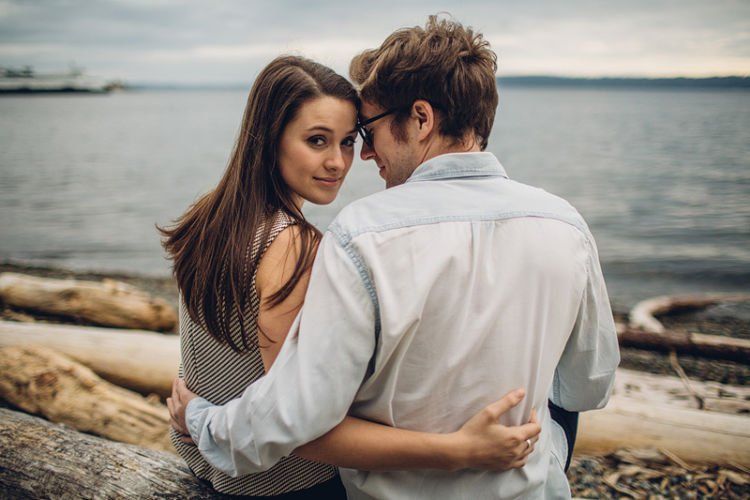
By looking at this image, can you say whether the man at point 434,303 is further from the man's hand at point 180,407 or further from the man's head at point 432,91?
the man's hand at point 180,407

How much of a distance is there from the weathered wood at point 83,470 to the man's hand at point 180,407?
0.88 ft

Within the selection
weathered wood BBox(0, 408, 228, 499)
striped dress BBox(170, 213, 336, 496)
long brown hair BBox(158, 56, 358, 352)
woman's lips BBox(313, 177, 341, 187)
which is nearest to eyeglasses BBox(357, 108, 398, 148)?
long brown hair BBox(158, 56, 358, 352)

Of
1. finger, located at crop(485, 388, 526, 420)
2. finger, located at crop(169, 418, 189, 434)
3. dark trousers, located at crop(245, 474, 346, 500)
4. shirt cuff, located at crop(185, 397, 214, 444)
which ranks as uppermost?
finger, located at crop(485, 388, 526, 420)

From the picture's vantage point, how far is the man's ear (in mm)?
1779

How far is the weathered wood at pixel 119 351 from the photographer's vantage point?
204 inches

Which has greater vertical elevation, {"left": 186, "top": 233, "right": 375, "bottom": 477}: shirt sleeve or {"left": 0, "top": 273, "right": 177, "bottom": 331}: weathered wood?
{"left": 186, "top": 233, "right": 375, "bottom": 477}: shirt sleeve

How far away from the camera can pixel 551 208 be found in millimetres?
1613

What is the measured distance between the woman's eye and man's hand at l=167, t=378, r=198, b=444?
1.03 meters

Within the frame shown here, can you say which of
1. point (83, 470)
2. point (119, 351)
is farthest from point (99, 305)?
point (83, 470)

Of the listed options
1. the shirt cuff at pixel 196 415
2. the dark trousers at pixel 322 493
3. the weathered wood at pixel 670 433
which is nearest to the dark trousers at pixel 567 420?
the dark trousers at pixel 322 493

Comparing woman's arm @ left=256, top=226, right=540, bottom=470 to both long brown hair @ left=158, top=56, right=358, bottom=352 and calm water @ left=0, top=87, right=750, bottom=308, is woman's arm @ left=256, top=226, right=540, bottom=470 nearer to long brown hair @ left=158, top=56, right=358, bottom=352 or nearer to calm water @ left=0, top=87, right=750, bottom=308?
long brown hair @ left=158, top=56, right=358, bottom=352

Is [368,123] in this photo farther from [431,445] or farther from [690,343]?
[690,343]

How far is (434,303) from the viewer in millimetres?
1484

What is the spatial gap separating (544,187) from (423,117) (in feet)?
85.2
